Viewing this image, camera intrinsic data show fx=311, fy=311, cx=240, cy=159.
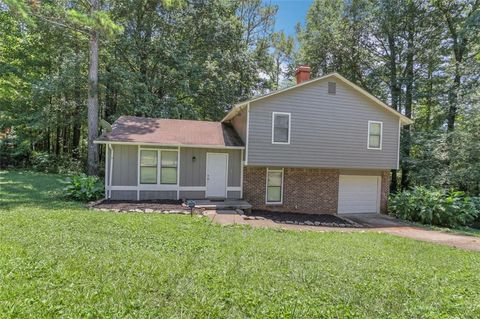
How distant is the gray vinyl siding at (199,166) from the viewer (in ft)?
39.7

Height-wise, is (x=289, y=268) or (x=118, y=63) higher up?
(x=118, y=63)

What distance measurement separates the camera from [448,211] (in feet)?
39.4

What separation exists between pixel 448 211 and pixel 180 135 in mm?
10895

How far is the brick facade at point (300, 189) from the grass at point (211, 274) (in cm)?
524

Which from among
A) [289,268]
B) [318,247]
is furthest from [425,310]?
[318,247]

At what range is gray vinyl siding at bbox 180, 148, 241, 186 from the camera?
12109mm

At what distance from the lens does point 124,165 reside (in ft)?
37.7

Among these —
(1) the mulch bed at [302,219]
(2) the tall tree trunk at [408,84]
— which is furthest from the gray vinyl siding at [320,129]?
(2) the tall tree trunk at [408,84]

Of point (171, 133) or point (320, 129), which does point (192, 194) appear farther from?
point (320, 129)

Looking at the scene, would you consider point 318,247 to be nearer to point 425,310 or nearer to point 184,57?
point 425,310

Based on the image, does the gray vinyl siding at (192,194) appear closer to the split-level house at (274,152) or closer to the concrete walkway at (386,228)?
the split-level house at (274,152)

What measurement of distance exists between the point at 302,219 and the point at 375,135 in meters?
5.43

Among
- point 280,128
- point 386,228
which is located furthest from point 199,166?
point 386,228

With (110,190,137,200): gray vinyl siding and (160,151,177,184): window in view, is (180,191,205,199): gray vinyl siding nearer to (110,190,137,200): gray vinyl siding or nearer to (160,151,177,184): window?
(160,151,177,184): window
